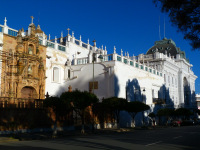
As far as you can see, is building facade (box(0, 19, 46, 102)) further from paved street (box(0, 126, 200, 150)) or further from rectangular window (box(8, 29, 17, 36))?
paved street (box(0, 126, 200, 150))

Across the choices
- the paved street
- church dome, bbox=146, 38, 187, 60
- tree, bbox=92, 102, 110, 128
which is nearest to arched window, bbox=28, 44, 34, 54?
tree, bbox=92, 102, 110, 128

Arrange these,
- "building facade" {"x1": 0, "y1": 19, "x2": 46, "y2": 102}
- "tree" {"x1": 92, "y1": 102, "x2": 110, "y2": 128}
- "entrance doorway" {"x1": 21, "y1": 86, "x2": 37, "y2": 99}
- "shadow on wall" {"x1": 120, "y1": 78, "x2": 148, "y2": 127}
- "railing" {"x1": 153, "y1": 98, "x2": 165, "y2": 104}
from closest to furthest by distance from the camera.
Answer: "building facade" {"x1": 0, "y1": 19, "x2": 46, "y2": 102}, "entrance doorway" {"x1": 21, "y1": 86, "x2": 37, "y2": 99}, "tree" {"x1": 92, "y1": 102, "x2": 110, "y2": 128}, "shadow on wall" {"x1": 120, "y1": 78, "x2": 148, "y2": 127}, "railing" {"x1": 153, "y1": 98, "x2": 165, "y2": 104}

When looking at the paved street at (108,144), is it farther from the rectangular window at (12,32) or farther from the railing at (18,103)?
the rectangular window at (12,32)

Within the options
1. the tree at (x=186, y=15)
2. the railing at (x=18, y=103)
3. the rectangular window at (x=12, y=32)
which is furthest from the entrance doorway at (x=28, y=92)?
the tree at (x=186, y=15)

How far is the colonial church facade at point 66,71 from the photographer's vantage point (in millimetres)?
26641

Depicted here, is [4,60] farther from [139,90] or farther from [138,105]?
[139,90]

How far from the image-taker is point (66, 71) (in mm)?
36719

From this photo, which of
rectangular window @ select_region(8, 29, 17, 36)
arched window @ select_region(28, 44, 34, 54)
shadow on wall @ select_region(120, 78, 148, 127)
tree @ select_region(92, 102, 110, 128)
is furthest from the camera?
shadow on wall @ select_region(120, 78, 148, 127)

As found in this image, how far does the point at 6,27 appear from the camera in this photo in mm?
26578

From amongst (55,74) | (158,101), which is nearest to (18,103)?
(55,74)

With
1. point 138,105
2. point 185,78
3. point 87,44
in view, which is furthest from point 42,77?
point 185,78

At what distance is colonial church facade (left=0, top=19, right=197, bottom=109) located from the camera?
87.4ft

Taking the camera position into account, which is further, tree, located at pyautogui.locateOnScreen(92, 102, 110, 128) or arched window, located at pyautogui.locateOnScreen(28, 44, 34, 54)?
→ tree, located at pyautogui.locateOnScreen(92, 102, 110, 128)

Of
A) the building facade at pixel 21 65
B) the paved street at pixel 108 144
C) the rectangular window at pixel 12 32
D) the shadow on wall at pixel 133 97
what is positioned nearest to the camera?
the paved street at pixel 108 144
